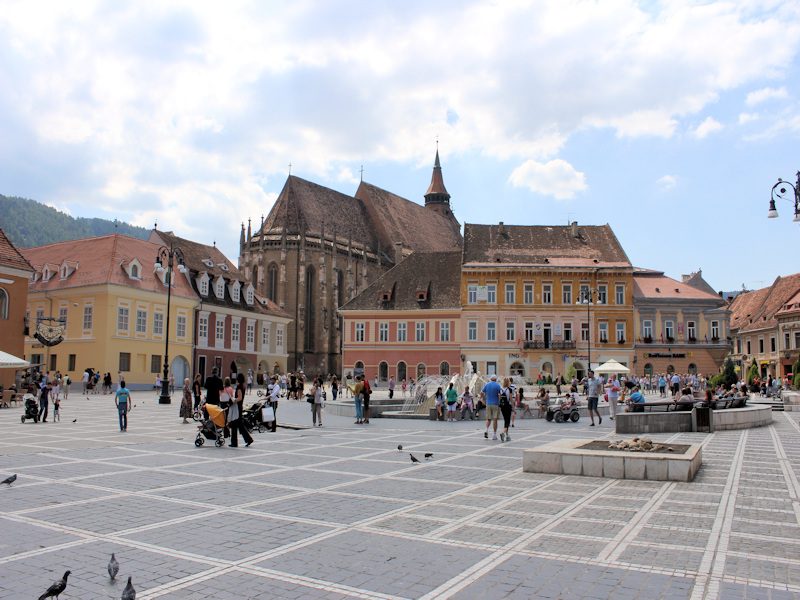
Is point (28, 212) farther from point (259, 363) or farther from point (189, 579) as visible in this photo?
point (189, 579)

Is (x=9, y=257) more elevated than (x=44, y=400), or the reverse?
(x=9, y=257)

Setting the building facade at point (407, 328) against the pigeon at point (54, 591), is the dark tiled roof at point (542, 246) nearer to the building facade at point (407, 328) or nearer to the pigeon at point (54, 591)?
the building facade at point (407, 328)

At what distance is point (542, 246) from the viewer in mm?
57781

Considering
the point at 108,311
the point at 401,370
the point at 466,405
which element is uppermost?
the point at 108,311

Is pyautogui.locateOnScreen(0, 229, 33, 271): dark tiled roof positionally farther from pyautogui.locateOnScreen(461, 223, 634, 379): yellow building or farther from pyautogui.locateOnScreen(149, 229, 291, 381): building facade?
pyautogui.locateOnScreen(461, 223, 634, 379): yellow building

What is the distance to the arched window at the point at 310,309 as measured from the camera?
77.0 metres

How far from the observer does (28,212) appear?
631ft

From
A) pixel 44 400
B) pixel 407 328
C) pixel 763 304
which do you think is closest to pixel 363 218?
pixel 407 328

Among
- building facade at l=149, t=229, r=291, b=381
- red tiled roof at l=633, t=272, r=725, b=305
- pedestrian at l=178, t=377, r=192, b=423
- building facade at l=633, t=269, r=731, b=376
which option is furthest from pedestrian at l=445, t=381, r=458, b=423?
red tiled roof at l=633, t=272, r=725, b=305

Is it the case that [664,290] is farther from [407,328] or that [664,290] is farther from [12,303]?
[12,303]

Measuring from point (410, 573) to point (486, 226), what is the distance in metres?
54.6

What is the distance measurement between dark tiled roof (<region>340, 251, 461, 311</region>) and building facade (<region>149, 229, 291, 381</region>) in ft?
27.5

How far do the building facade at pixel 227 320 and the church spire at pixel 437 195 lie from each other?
50.3 m

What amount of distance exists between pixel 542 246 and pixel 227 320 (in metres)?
27.7
